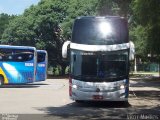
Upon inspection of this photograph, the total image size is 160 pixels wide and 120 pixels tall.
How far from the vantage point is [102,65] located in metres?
19.6

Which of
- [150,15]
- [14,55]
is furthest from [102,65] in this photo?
[14,55]

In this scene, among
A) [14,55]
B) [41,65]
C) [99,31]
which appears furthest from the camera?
[41,65]

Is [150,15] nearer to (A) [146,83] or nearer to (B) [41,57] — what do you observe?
(B) [41,57]

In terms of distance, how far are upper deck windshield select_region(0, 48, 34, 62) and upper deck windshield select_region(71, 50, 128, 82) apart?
16.7 m

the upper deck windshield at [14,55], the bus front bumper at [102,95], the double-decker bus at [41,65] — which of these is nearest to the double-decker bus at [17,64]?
the upper deck windshield at [14,55]

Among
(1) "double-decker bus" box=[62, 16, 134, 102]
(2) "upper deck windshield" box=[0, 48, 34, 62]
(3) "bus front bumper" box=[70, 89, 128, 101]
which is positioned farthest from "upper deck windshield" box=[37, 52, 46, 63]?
(3) "bus front bumper" box=[70, 89, 128, 101]

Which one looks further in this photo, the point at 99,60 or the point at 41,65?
the point at 41,65

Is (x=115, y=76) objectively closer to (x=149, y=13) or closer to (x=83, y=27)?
(x=83, y=27)

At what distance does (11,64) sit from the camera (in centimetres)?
3594

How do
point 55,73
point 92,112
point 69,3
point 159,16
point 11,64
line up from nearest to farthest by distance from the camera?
point 92,112
point 159,16
point 11,64
point 69,3
point 55,73

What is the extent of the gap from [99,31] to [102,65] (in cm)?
143

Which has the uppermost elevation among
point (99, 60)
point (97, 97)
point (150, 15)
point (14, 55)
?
point (150, 15)

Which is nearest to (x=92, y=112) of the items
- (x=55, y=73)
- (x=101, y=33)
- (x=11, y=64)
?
(x=101, y=33)

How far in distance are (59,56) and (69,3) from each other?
732 centimetres
